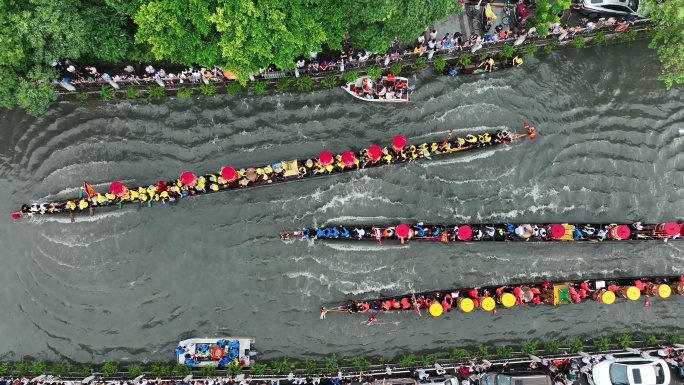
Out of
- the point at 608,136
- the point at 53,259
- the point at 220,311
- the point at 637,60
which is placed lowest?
the point at 220,311

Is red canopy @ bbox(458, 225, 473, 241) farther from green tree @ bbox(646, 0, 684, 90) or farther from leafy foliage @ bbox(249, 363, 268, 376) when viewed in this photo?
green tree @ bbox(646, 0, 684, 90)

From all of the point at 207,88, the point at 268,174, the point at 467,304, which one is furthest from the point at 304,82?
the point at 467,304

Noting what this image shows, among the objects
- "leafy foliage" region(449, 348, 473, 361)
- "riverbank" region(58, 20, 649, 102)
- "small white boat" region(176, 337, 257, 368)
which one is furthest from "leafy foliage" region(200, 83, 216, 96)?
"leafy foliage" region(449, 348, 473, 361)

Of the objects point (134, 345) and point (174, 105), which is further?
point (174, 105)

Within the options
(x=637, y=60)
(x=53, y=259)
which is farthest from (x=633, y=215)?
(x=53, y=259)

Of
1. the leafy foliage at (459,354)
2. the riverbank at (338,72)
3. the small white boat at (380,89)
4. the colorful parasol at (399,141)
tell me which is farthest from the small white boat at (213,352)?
the small white boat at (380,89)

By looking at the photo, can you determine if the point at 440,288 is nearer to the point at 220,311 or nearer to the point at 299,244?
the point at 299,244

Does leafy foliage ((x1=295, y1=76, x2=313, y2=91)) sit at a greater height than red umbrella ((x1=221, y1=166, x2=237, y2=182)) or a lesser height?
greater
